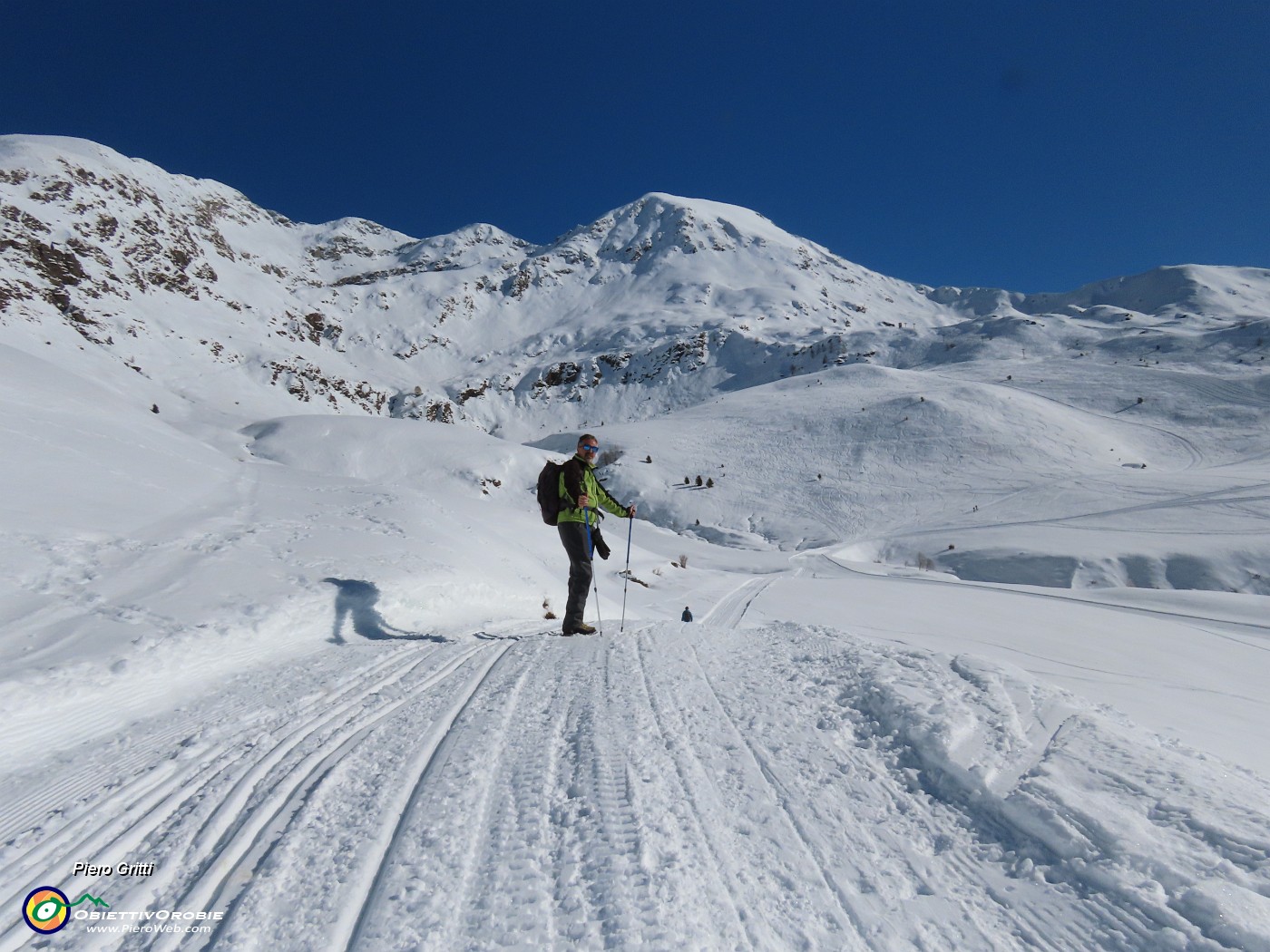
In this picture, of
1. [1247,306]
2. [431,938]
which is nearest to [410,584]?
[431,938]

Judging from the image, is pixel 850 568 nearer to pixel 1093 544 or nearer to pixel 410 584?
pixel 1093 544

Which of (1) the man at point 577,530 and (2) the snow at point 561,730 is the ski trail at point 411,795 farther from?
(1) the man at point 577,530

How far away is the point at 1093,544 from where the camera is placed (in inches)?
789

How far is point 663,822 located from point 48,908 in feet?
7.40

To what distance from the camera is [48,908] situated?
206cm

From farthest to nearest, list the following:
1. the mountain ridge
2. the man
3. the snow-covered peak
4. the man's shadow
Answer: the snow-covered peak, the mountain ridge, the man, the man's shadow

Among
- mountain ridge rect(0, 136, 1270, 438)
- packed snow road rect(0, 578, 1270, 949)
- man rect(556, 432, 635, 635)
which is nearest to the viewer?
packed snow road rect(0, 578, 1270, 949)

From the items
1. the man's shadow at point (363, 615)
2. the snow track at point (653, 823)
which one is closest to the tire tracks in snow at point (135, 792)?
the snow track at point (653, 823)

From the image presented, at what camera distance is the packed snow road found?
1917mm

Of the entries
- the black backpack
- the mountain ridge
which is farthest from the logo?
the mountain ridge

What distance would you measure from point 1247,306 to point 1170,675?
100 meters

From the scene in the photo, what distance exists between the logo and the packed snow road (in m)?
0.05

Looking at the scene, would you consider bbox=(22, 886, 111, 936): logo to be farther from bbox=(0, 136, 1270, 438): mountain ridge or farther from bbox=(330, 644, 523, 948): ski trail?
bbox=(0, 136, 1270, 438): mountain ridge

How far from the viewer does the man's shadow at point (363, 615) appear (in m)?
5.89
